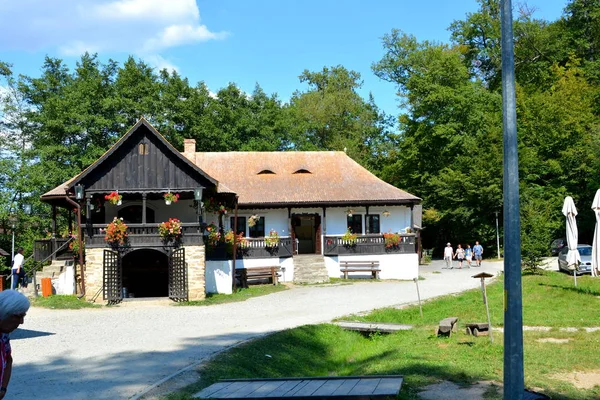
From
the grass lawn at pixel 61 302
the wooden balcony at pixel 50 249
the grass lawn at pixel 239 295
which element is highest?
the wooden balcony at pixel 50 249

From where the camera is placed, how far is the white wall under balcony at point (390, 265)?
98.7 feet

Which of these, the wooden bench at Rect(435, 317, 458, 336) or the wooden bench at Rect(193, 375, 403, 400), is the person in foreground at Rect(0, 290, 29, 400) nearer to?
the wooden bench at Rect(193, 375, 403, 400)

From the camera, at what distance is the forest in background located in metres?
40.4

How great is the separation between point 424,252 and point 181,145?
19.4 m

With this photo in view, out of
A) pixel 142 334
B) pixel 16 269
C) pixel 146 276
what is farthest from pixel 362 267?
pixel 142 334

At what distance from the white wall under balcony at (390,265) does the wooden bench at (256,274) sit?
11.2ft

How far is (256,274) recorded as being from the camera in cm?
2730

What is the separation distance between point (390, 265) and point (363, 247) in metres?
1.63

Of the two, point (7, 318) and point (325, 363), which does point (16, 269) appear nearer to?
point (325, 363)

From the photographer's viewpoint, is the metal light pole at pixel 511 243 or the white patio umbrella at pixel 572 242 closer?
the metal light pole at pixel 511 243

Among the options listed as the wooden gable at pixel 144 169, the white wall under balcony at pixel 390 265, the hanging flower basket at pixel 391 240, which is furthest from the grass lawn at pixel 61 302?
the hanging flower basket at pixel 391 240

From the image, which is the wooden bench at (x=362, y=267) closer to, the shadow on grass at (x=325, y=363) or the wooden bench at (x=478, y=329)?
the shadow on grass at (x=325, y=363)

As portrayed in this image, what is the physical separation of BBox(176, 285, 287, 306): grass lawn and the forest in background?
58.1ft

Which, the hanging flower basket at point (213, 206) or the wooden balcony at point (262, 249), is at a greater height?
the hanging flower basket at point (213, 206)
